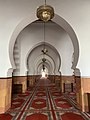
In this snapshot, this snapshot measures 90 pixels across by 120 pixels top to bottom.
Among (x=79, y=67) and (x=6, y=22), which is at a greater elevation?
(x=6, y=22)

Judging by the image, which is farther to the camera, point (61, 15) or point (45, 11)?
point (61, 15)

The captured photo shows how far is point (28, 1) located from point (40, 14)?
4.73 feet

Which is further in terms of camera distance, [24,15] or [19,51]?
[19,51]

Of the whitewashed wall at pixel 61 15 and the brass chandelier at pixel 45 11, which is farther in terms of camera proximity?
the whitewashed wall at pixel 61 15

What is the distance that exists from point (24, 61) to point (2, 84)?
4.25 metres

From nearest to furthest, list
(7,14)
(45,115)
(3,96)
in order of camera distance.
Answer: (45,115) < (3,96) < (7,14)

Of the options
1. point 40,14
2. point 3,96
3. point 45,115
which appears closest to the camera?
point 40,14

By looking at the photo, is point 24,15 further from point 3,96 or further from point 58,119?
point 58,119

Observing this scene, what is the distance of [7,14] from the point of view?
15.1 ft

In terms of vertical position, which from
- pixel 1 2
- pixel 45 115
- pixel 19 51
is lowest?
pixel 45 115

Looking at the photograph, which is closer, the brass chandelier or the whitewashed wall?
the brass chandelier

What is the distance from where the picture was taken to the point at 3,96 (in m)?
4.32

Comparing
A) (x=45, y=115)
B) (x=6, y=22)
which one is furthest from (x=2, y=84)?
(x=6, y=22)

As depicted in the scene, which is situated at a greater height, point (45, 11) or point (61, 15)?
point (61, 15)
